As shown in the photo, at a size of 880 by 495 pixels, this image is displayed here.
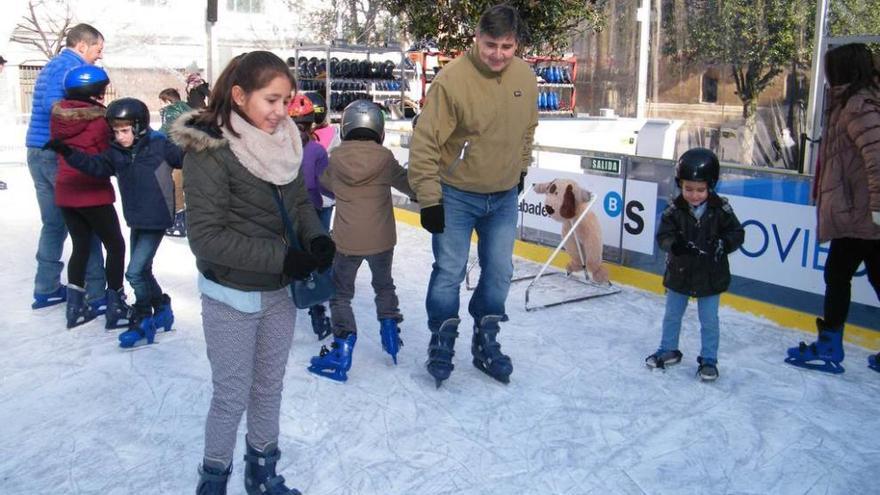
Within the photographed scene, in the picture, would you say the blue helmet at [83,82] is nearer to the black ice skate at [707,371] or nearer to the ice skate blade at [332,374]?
the ice skate blade at [332,374]

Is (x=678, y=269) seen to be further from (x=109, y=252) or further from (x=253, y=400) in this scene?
(x=109, y=252)

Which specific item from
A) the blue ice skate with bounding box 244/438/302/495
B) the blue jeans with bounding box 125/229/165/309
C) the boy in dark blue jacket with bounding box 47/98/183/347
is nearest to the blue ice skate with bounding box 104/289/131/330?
the blue jeans with bounding box 125/229/165/309

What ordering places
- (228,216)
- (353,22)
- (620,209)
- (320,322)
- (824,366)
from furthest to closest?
1. (353,22)
2. (620,209)
3. (320,322)
4. (824,366)
5. (228,216)

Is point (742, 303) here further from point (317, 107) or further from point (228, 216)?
point (228, 216)

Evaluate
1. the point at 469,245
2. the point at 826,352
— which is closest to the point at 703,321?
the point at 826,352

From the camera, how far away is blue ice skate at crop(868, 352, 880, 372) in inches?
167

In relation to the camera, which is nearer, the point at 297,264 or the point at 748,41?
the point at 297,264

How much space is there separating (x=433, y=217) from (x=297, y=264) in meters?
1.18

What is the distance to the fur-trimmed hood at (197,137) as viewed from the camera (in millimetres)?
2367

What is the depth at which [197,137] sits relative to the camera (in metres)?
2.37

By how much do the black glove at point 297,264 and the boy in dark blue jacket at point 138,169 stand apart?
217 cm

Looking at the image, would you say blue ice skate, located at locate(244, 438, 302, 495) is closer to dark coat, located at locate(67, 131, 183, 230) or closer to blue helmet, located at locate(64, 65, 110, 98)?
dark coat, located at locate(67, 131, 183, 230)

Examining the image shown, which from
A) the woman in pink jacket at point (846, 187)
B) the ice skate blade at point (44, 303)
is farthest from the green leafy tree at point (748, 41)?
the ice skate blade at point (44, 303)

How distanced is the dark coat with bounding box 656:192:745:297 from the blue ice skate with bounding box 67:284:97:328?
11.2 ft
